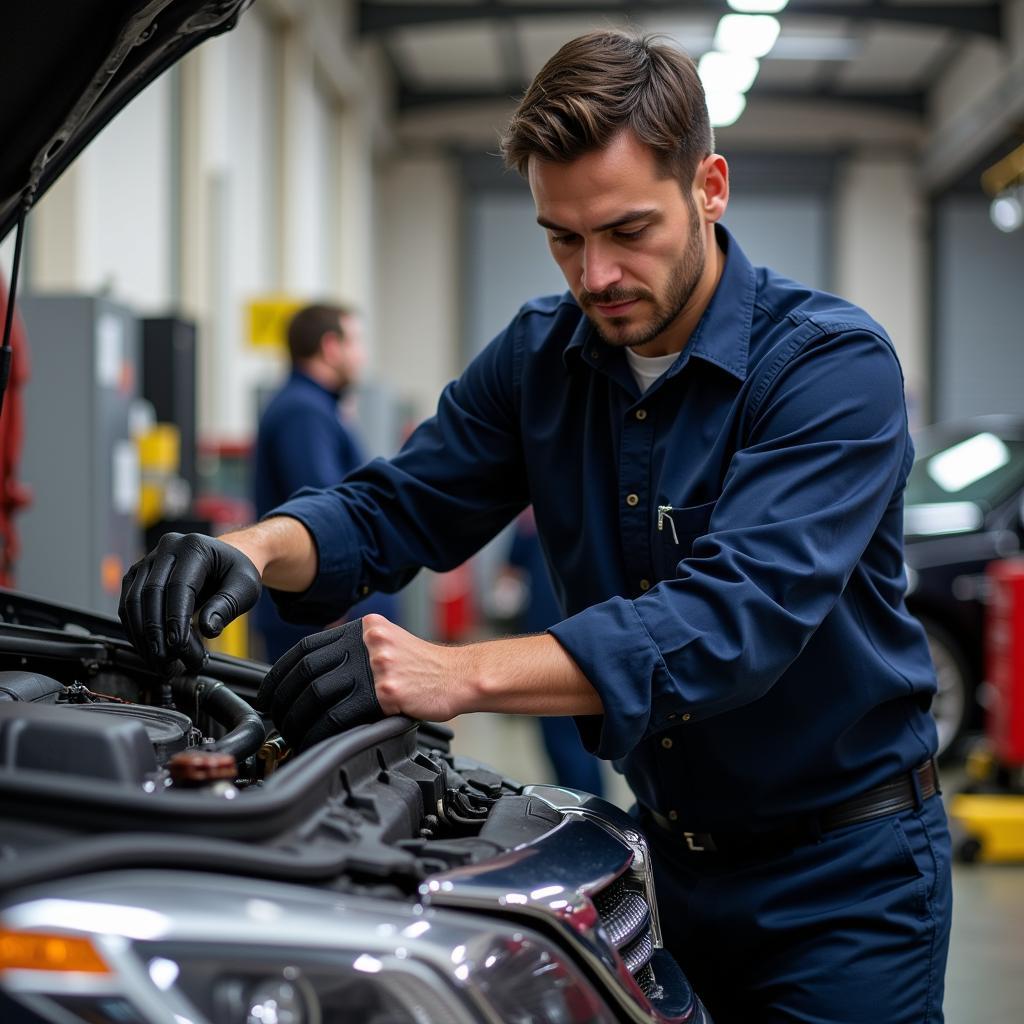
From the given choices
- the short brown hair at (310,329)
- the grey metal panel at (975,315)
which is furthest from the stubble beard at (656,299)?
the grey metal panel at (975,315)

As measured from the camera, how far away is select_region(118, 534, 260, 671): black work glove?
149cm

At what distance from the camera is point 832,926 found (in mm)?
1529

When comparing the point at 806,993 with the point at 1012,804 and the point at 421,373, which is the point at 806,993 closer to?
the point at 1012,804

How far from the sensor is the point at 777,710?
1.52 m

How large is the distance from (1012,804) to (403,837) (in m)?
4.21

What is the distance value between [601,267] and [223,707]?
680mm

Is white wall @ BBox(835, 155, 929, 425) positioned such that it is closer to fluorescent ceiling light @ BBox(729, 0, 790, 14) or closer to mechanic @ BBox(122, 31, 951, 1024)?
fluorescent ceiling light @ BBox(729, 0, 790, 14)

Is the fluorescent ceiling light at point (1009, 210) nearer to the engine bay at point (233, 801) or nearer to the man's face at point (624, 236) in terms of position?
the man's face at point (624, 236)

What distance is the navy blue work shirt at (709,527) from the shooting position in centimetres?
130

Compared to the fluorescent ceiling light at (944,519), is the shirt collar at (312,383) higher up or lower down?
higher up

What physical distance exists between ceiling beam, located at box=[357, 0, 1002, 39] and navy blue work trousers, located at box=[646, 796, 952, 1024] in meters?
10.3

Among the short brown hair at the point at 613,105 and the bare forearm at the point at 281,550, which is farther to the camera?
the bare forearm at the point at 281,550

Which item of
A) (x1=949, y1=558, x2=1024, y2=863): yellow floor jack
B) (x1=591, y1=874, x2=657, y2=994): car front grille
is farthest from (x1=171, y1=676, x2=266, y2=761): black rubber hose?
(x1=949, y1=558, x2=1024, y2=863): yellow floor jack

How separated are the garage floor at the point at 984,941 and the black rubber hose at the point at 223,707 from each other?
241 centimetres
